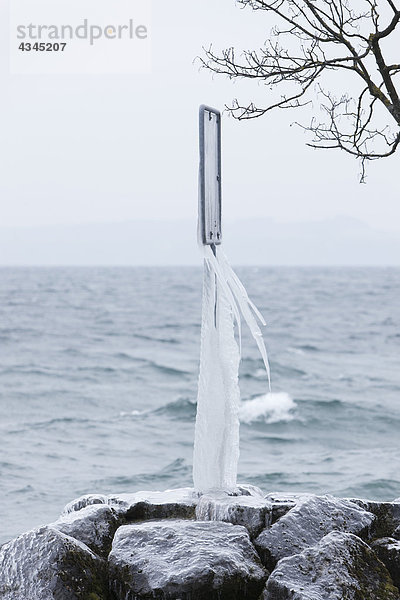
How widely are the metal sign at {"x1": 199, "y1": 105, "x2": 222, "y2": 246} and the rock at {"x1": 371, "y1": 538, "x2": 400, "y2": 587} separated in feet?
8.48

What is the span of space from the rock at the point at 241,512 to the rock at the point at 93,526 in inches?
25.1

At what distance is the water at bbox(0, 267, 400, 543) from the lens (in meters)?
14.4

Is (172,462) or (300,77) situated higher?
(300,77)

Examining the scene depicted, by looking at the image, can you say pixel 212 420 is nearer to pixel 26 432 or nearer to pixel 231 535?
pixel 231 535

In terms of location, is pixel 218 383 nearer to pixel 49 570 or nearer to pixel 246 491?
pixel 246 491

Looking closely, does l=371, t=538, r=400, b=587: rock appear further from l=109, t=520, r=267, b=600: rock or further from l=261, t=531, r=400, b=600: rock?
l=109, t=520, r=267, b=600: rock

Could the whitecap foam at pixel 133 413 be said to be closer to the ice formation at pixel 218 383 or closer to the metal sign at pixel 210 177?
the ice formation at pixel 218 383

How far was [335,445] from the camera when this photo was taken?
17.8m

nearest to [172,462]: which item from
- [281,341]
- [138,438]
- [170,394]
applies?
[138,438]

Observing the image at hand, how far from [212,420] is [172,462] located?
370 inches

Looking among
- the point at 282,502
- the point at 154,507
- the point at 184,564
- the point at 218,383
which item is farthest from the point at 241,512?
the point at 218,383

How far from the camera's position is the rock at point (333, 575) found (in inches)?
189

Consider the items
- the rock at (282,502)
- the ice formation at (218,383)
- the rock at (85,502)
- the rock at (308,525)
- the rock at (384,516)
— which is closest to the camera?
the rock at (308,525)

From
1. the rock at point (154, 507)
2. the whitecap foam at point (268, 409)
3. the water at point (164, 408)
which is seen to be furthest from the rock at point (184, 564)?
the whitecap foam at point (268, 409)
